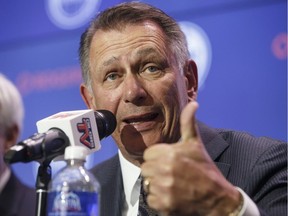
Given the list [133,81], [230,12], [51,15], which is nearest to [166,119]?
[133,81]

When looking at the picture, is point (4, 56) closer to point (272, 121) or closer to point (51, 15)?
point (51, 15)

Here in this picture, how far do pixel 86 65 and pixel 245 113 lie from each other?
92cm

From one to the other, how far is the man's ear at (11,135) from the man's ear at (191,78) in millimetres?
1166

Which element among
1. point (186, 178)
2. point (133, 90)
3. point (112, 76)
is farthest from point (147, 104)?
point (186, 178)

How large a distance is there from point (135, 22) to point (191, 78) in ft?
1.12

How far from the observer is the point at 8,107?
10.1 ft

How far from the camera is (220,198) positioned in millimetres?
1387

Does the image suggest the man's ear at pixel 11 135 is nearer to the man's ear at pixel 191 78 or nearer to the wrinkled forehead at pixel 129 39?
the wrinkled forehead at pixel 129 39

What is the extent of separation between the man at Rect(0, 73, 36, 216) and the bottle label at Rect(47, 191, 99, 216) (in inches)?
64.8

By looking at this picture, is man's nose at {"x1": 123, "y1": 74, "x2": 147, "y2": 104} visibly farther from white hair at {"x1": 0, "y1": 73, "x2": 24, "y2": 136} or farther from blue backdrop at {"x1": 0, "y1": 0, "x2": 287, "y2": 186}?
white hair at {"x1": 0, "y1": 73, "x2": 24, "y2": 136}

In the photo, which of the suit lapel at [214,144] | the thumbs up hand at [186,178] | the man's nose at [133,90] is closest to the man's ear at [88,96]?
the man's nose at [133,90]

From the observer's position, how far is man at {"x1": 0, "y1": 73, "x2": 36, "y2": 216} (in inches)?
116

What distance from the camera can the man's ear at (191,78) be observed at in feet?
7.71

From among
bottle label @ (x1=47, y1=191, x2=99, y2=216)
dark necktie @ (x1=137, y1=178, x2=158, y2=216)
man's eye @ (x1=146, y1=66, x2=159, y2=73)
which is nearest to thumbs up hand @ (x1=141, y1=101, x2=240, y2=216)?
bottle label @ (x1=47, y1=191, x2=99, y2=216)
